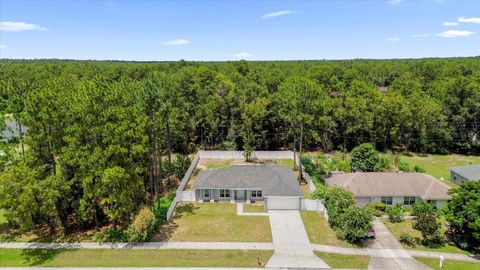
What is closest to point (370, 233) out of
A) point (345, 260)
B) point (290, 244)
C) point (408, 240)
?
point (408, 240)

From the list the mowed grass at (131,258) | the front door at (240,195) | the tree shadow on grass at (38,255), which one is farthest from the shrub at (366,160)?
the tree shadow on grass at (38,255)

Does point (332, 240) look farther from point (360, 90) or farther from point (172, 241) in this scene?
point (360, 90)

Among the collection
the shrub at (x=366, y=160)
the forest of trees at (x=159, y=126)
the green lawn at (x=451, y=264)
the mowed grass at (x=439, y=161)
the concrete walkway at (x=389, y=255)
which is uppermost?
the forest of trees at (x=159, y=126)

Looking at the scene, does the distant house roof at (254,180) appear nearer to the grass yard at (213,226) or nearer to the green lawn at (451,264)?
the grass yard at (213,226)

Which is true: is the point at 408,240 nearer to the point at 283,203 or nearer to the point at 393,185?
the point at 393,185

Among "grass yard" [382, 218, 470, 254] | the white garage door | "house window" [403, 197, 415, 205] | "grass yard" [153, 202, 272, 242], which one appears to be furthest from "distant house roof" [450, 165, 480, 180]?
"grass yard" [153, 202, 272, 242]

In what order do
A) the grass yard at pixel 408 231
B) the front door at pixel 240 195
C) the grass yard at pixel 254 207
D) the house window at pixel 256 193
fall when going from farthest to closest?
the front door at pixel 240 195 → the house window at pixel 256 193 → the grass yard at pixel 254 207 → the grass yard at pixel 408 231
